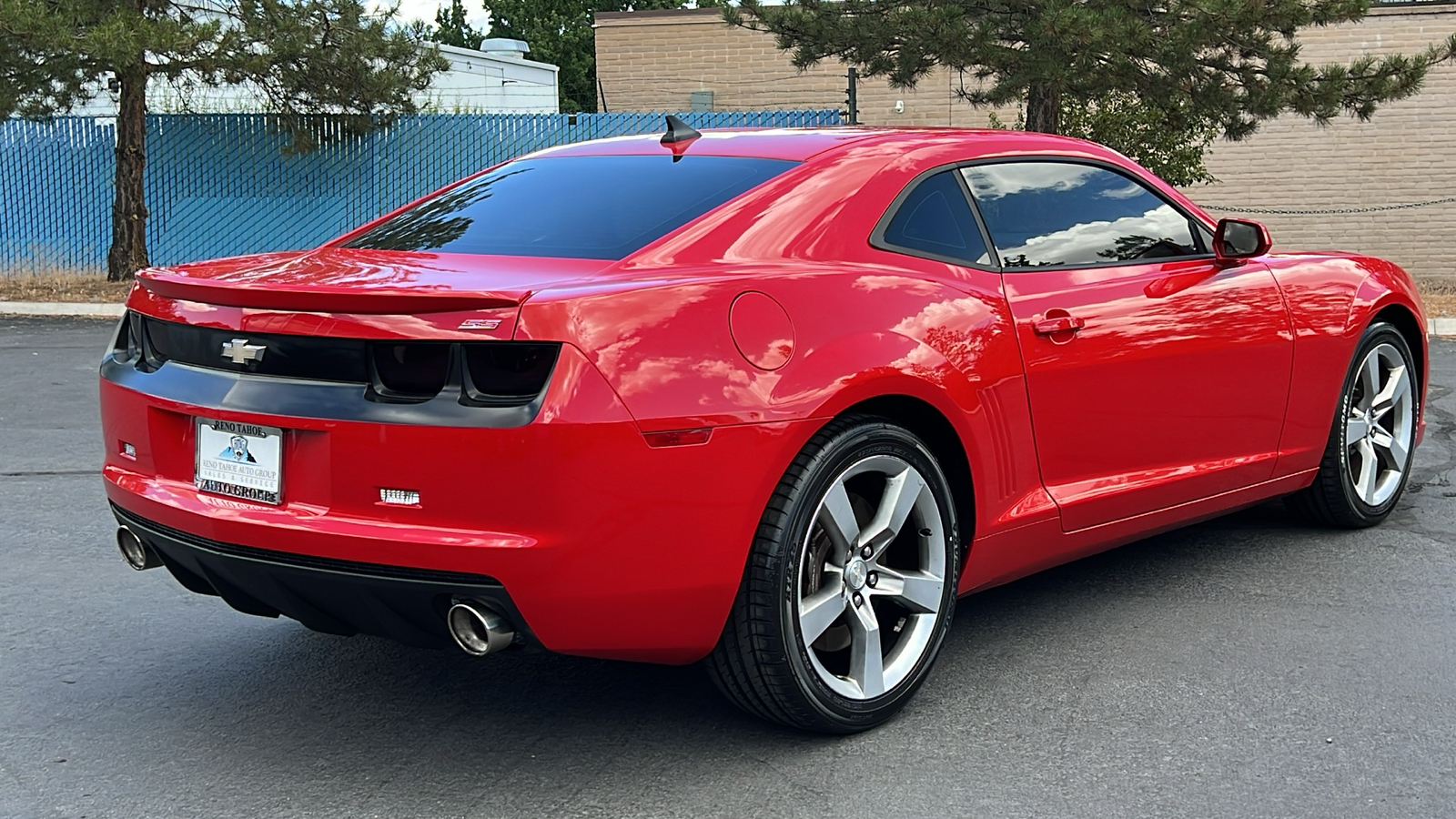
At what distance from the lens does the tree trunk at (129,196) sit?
63.1ft

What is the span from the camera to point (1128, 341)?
4500 mm

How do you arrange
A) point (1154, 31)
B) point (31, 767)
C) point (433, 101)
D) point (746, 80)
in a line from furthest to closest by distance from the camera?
point (433, 101) < point (746, 80) < point (1154, 31) < point (31, 767)

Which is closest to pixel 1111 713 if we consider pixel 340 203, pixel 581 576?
pixel 581 576

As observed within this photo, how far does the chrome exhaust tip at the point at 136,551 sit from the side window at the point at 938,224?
6.80 ft

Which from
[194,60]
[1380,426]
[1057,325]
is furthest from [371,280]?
[194,60]

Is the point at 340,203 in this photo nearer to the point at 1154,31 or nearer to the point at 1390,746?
the point at 1154,31

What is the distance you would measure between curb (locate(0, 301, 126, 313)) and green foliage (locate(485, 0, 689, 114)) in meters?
57.1

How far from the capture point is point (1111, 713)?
153 inches

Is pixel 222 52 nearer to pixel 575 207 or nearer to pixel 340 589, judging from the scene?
pixel 575 207

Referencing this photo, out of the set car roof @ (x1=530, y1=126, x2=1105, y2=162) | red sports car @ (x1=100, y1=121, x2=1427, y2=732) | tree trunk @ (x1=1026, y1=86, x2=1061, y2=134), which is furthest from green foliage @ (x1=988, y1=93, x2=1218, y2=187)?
red sports car @ (x1=100, y1=121, x2=1427, y2=732)

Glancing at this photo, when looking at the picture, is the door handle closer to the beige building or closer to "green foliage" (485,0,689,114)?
the beige building

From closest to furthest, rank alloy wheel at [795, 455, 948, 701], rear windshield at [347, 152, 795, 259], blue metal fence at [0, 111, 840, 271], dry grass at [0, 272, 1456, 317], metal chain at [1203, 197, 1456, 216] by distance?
alloy wheel at [795, 455, 948, 701] < rear windshield at [347, 152, 795, 259] < dry grass at [0, 272, 1456, 317] < blue metal fence at [0, 111, 840, 271] < metal chain at [1203, 197, 1456, 216]

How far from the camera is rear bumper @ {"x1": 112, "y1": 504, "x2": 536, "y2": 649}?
3.21m

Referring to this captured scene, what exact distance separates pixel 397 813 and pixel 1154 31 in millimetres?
14893
